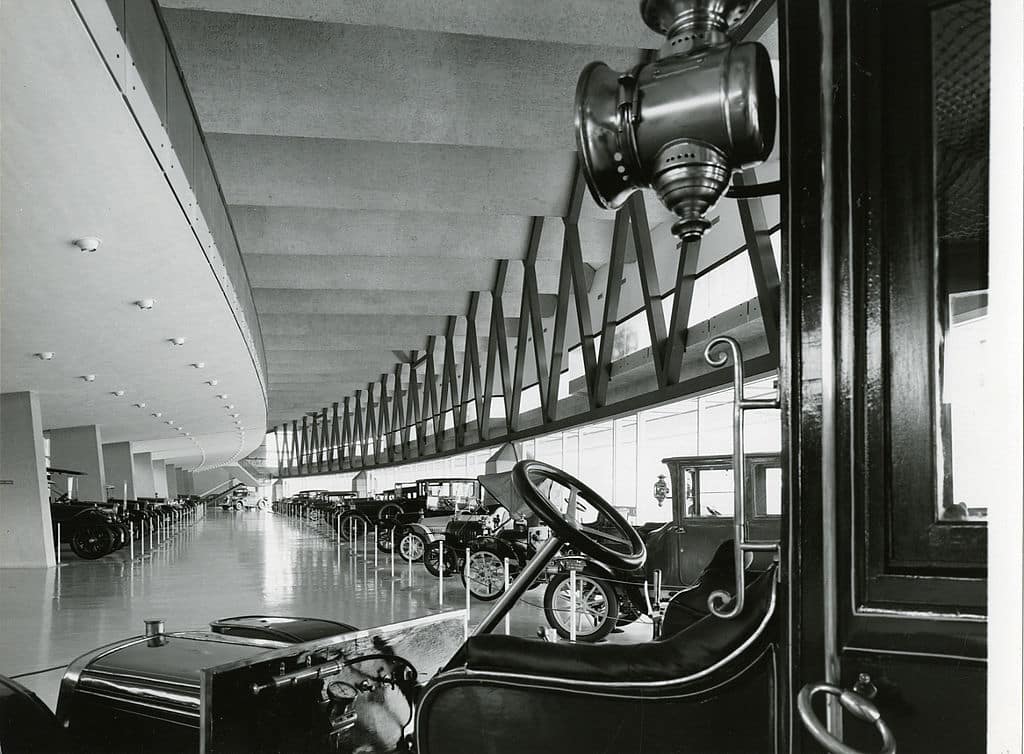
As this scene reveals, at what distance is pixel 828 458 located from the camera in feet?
4.37

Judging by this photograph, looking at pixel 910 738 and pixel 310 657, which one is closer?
pixel 910 738

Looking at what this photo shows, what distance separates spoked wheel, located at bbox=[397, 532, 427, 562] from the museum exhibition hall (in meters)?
0.07

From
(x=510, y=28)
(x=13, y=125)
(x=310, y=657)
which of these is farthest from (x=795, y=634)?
(x=510, y=28)

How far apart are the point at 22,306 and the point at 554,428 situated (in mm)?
9604

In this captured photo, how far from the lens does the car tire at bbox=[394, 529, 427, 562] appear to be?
13.9 meters

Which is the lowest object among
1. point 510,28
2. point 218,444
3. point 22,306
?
point 218,444

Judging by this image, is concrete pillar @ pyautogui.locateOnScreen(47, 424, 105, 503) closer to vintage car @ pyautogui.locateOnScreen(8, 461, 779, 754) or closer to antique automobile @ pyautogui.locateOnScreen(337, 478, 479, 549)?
antique automobile @ pyautogui.locateOnScreen(337, 478, 479, 549)

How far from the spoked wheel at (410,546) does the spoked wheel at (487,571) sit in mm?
3630

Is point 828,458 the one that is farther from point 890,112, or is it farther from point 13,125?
point 13,125

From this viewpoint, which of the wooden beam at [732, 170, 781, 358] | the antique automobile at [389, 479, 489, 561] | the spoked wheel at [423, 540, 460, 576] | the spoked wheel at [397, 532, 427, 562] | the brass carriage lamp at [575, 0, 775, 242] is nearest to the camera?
the brass carriage lamp at [575, 0, 775, 242]

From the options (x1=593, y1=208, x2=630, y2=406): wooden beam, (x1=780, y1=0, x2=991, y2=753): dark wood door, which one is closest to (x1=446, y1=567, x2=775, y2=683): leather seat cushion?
(x1=780, y1=0, x2=991, y2=753): dark wood door

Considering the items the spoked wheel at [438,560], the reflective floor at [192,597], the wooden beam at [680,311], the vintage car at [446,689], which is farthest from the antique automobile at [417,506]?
the vintage car at [446,689]

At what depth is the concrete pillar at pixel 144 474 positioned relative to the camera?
39.7 m

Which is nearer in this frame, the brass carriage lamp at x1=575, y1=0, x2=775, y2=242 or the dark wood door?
the dark wood door
